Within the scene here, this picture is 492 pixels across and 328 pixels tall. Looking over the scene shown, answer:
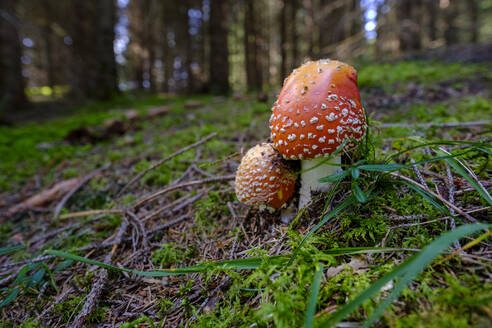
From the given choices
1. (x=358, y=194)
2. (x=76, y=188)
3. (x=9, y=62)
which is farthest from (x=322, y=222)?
(x=9, y=62)

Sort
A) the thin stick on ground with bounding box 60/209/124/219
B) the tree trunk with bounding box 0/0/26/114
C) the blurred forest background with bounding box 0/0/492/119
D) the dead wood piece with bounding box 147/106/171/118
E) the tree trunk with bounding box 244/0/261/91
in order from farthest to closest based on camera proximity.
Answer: the tree trunk with bounding box 244/0/261/91, the tree trunk with bounding box 0/0/26/114, the blurred forest background with bounding box 0/0/492/119, the dead wood piece with bounding box 147/106/171/118, the thin stick on ground with bounding box 60/209/124/219

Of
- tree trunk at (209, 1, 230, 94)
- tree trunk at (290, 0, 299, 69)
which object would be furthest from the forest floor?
tree trunk at (290, 0, 299, 69)

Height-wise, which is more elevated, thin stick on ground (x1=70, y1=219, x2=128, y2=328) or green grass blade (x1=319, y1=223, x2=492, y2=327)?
green grass blade (x1=319, y1=223, x2=492, y2=327)

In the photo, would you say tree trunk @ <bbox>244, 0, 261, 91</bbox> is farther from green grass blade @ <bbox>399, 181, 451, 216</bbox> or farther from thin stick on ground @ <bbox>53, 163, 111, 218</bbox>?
green grass blade @ <bbox>399, 181, 451, 216</bbox>

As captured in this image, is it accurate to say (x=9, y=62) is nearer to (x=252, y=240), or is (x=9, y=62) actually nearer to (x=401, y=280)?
(x=252, y=240)

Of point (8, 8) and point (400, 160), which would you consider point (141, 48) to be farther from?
point (400, 160)

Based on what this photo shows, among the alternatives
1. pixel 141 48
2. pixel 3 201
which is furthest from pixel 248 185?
pixel 141 48

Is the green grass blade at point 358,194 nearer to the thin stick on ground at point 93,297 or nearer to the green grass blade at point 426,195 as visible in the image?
the green grass blade at point 426,195
